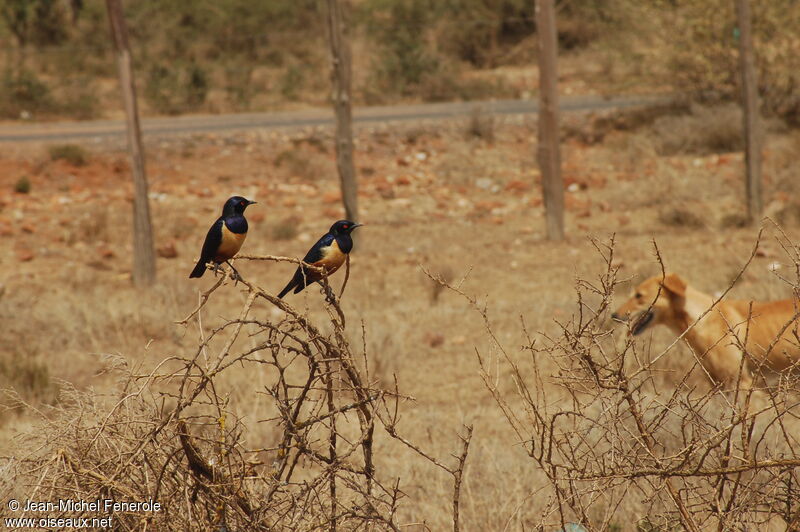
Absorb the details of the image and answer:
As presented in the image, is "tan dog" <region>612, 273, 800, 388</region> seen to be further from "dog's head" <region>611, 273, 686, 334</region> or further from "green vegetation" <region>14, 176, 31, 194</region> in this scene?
"green vegetation" <region>14, 176, 31, 194</region>

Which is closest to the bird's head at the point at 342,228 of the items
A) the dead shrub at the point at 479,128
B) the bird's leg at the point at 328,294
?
the bird's leg at the point at 328,294

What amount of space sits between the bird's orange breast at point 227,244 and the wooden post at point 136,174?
8607 millimetres

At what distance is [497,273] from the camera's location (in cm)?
1294

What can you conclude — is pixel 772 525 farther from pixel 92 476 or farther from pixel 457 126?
pixel 457 126

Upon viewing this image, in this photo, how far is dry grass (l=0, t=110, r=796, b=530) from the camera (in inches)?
155

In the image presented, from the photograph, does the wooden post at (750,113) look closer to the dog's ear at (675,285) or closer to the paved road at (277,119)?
the dog's ear at (675,285)

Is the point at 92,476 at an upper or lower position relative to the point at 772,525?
upper

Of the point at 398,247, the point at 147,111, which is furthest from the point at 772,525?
the point at 147,111

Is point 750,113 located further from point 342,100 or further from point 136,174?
point 136,174

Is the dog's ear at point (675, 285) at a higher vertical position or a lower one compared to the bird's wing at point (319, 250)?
lower

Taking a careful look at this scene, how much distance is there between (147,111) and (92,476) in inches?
971

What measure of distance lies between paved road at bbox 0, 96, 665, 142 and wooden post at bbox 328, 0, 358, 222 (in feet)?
28.7

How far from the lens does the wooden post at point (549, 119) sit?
13594mm

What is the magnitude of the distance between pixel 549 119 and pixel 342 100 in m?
3.04
